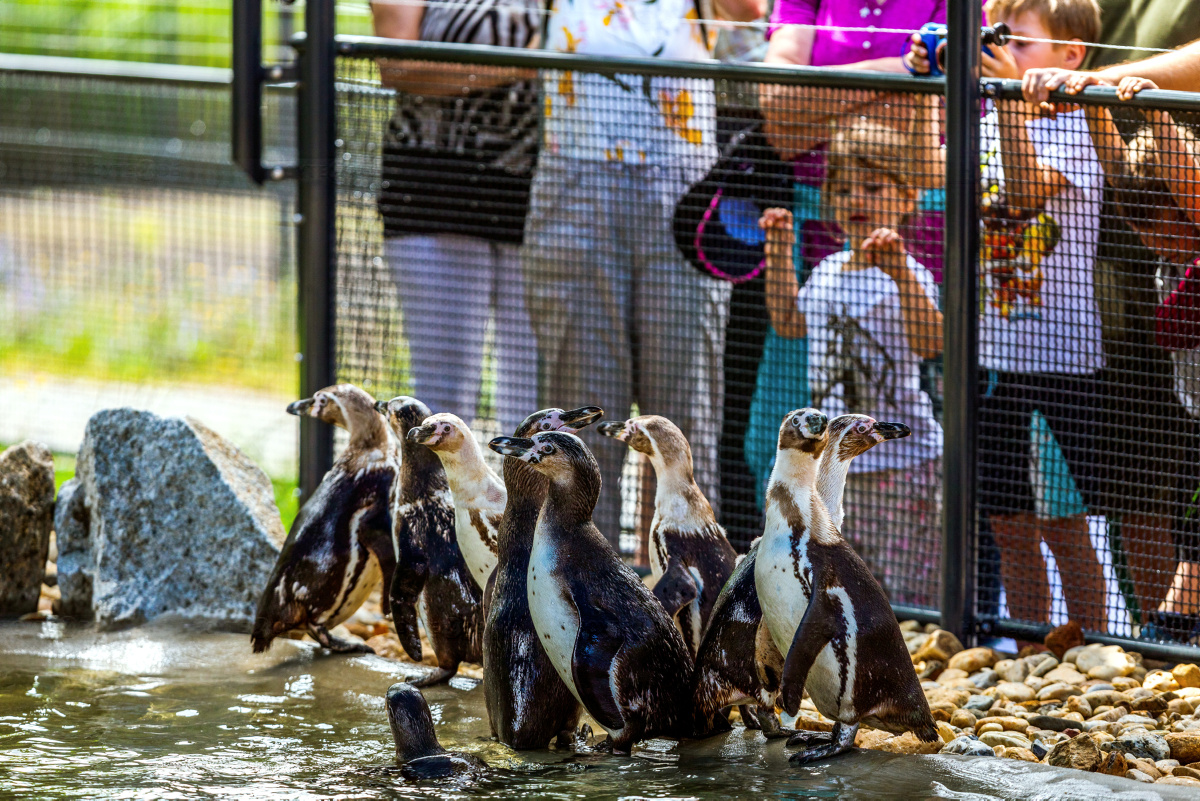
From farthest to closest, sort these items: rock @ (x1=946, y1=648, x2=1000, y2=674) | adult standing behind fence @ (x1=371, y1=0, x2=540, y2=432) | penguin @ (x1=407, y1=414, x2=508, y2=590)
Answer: adult standing behind fence @ (x1=371, y1=0, x2=540, y2=432) → rock @ (x1=946, y1=648, x2=1000, y2=674) → penguin @ (x1=407, y1=414, x2=508, y2=590)

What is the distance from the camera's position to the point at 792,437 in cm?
301

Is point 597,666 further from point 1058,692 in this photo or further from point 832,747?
point 1058,692

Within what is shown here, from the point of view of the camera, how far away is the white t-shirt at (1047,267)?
4047 millimetres

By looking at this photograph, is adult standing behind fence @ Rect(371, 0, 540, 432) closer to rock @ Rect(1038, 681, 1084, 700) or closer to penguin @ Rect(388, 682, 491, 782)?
rock @ Rect(1038, 681, 1084, 700)

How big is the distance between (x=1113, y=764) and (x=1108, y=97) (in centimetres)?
194

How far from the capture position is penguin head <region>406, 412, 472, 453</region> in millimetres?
3414

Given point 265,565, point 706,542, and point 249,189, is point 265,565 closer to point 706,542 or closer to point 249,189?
point 706,542

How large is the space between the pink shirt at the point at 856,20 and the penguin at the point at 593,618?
7.24ft

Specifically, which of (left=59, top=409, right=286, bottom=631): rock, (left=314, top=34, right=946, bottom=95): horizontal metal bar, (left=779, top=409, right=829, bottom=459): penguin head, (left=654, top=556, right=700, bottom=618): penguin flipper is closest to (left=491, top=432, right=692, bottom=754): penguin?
(left=654, top=556, right=700, bottom=618): penguin flipper

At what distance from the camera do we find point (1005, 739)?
321cm

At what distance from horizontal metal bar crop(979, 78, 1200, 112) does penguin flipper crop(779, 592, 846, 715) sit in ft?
6.17

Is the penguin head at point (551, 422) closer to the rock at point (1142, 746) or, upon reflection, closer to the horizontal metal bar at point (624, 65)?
the rock at point (1142, 746)

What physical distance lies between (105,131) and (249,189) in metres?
0.91

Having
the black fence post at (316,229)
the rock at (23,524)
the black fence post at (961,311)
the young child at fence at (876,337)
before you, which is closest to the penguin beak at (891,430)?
the black fence post at (961,311)
